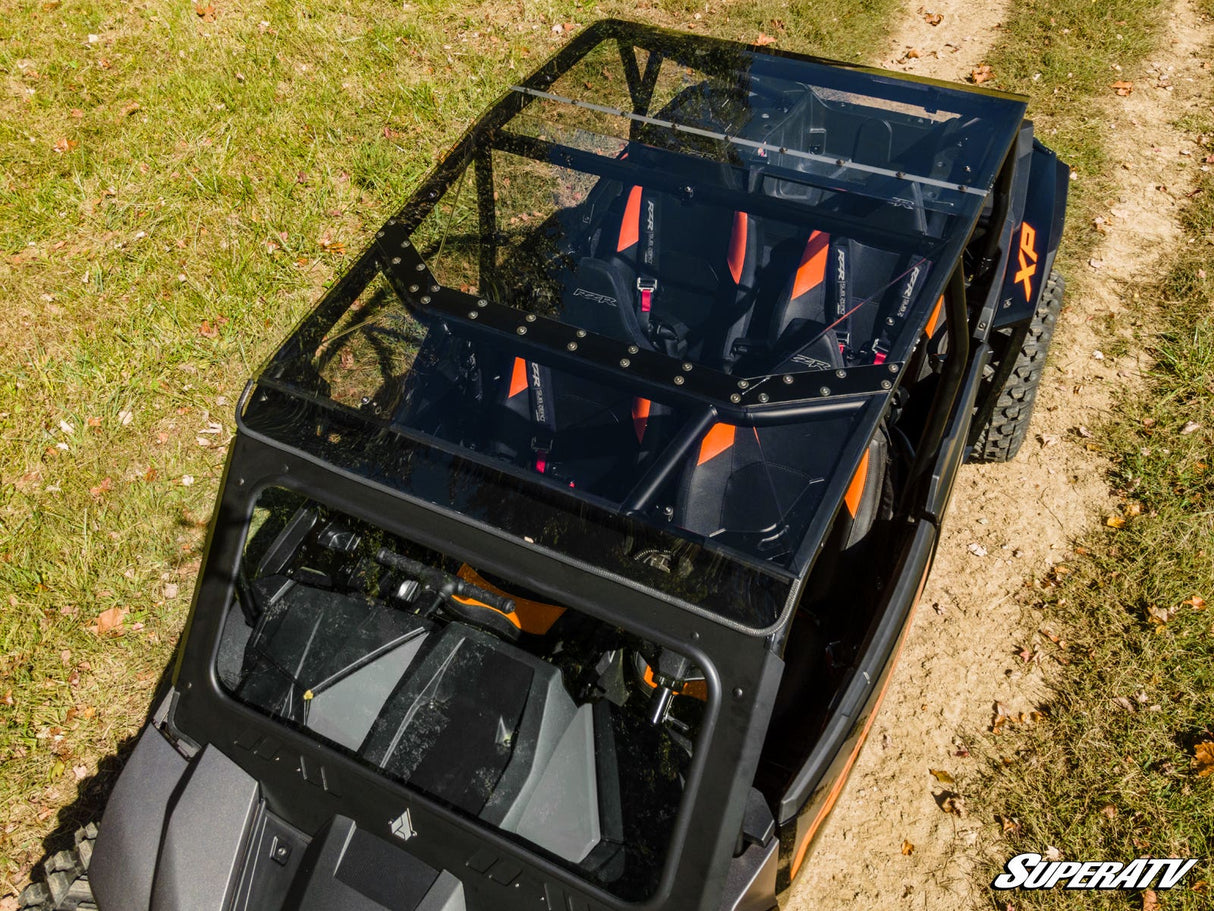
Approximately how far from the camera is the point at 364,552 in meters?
2.51

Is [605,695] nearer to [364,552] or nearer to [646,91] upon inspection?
[364,552]

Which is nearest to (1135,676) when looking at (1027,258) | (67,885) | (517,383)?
(1027,258)

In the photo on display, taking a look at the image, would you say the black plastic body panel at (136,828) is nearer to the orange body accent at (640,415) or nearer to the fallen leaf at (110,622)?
the orange body accent at (640,415)

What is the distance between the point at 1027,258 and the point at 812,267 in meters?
1.14

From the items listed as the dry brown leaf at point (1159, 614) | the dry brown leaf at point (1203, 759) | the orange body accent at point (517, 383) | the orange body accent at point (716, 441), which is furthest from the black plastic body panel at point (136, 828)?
the dry brown leaf at point (1159, 614)

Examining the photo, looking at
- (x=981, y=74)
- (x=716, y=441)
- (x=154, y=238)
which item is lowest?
(x=154, y=238)

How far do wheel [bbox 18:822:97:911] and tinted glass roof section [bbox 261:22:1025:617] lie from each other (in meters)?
1.21

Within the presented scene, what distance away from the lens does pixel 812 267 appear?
8.92ft

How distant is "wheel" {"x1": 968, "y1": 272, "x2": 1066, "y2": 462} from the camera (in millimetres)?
3691

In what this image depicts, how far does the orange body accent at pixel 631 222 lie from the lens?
2725 millimetres

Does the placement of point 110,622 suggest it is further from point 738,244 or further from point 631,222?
point 738,244

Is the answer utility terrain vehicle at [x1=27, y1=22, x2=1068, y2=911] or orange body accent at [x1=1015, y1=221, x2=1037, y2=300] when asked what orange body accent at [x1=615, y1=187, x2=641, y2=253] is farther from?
orange body accent at [x1=1015, y1=221, x2=1037, y2=300]

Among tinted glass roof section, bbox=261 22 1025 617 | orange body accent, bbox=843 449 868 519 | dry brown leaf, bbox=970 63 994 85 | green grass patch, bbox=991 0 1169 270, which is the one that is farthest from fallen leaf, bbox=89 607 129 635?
dry brown leaf, bbox=970 63 994 85

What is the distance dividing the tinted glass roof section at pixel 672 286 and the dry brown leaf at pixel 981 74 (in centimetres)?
329
